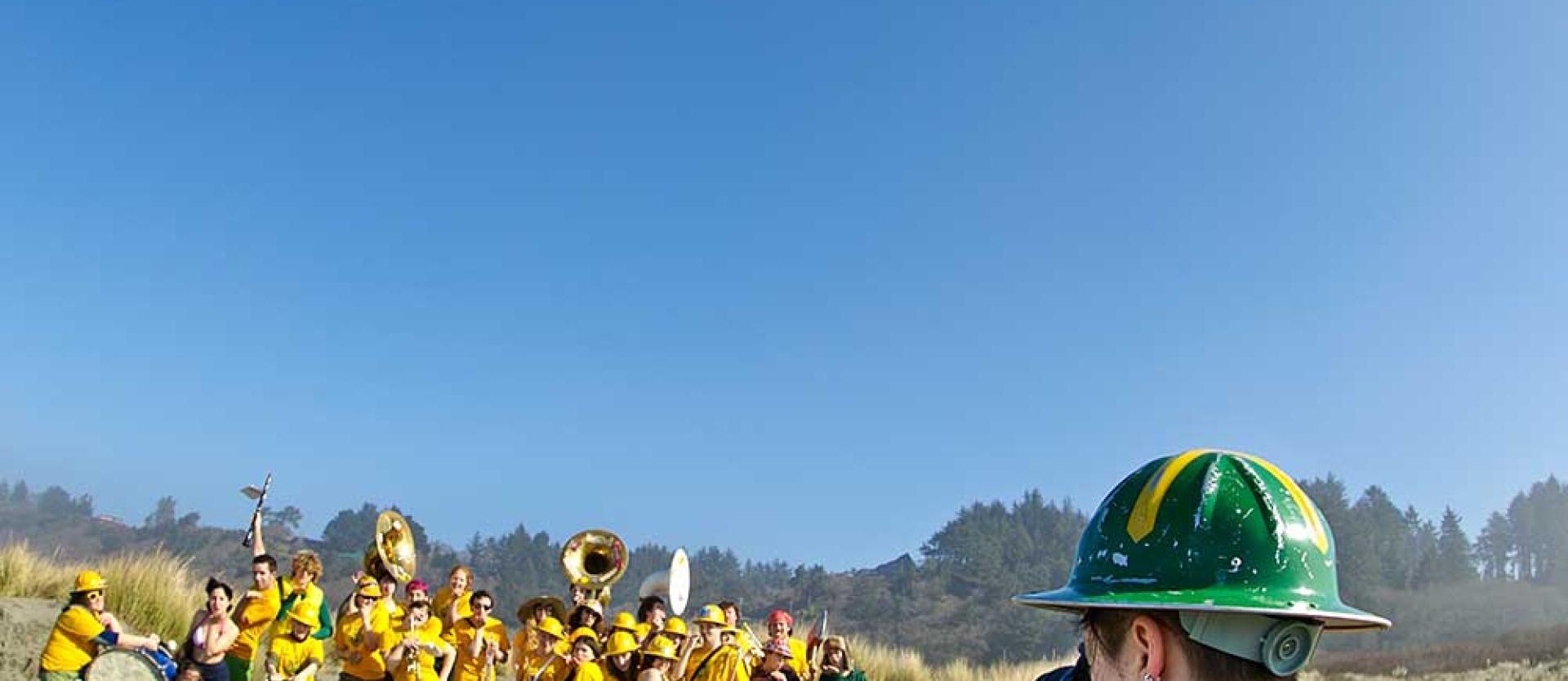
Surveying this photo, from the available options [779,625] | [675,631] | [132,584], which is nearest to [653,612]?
[675,631]

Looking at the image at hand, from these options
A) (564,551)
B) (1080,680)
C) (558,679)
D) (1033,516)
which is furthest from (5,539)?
(1033,516)

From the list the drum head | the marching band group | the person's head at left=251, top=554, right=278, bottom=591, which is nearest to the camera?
the drum head

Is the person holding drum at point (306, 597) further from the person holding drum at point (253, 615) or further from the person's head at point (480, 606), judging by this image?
the person's head at point (480, 606)

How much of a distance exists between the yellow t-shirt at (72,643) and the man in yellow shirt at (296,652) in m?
1.56

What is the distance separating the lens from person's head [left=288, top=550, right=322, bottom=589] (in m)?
10.4

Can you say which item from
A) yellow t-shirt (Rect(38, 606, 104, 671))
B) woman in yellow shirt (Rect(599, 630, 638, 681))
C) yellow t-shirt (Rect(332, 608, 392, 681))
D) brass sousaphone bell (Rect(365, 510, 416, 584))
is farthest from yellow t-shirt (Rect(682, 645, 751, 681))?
yellow t-shirt (Rect(38, 606, 104, 671))

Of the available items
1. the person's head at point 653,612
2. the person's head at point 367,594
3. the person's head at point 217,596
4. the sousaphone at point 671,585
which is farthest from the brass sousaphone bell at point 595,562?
the person's head at point 217,596

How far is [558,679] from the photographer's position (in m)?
9.95

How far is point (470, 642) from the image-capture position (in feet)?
35.0

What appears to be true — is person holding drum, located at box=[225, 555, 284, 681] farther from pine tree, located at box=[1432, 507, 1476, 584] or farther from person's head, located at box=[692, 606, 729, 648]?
pine tree, located at box=[1432, 507, 1476, 584]

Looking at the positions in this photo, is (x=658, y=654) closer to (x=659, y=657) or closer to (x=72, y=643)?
(x=659, y=657)

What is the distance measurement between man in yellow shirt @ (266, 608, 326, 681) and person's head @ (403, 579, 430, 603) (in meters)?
0.82

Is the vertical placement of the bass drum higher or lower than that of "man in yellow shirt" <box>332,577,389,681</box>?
lower

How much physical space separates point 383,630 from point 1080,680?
356 inches
